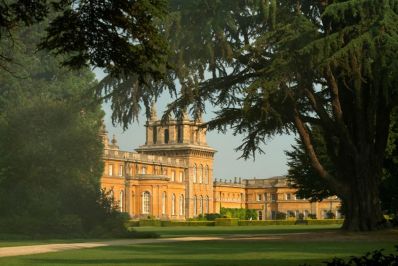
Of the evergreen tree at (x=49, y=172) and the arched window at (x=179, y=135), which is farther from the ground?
the arched window at (x=179, y=135)

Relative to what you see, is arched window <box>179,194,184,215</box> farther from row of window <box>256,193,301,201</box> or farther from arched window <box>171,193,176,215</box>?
row of window <box>256,193,301,201</box>

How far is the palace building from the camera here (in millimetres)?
87750

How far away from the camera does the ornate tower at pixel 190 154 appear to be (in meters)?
102

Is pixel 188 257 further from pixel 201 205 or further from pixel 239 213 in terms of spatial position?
pixel 201 205

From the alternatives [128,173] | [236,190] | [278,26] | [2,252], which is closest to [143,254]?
[2,252]

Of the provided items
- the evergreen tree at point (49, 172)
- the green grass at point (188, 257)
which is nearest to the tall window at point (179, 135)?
the evergreen tree at point (49, 172)

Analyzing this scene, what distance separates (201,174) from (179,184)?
25.7 ft

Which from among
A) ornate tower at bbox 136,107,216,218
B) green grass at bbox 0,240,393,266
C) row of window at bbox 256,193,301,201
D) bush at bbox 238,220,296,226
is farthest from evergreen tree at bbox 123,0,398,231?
row of window at bbox 256,193,301,201

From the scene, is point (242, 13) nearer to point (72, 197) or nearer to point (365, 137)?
point (365, 137)

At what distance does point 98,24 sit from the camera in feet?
26.7

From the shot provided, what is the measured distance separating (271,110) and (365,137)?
3822mm

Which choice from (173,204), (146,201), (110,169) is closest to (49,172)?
(110,169)

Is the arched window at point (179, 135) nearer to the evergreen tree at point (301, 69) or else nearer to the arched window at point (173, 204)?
the arched window at point (173, 204)

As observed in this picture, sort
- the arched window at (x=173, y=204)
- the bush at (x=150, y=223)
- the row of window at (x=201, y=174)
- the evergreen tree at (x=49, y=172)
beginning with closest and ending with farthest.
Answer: the evergreen tree at (x=49, y=172) < the bush at (x=150, y=223) < the arched window at (x=173, y=204) < the row of window at (x=201, y=174)
